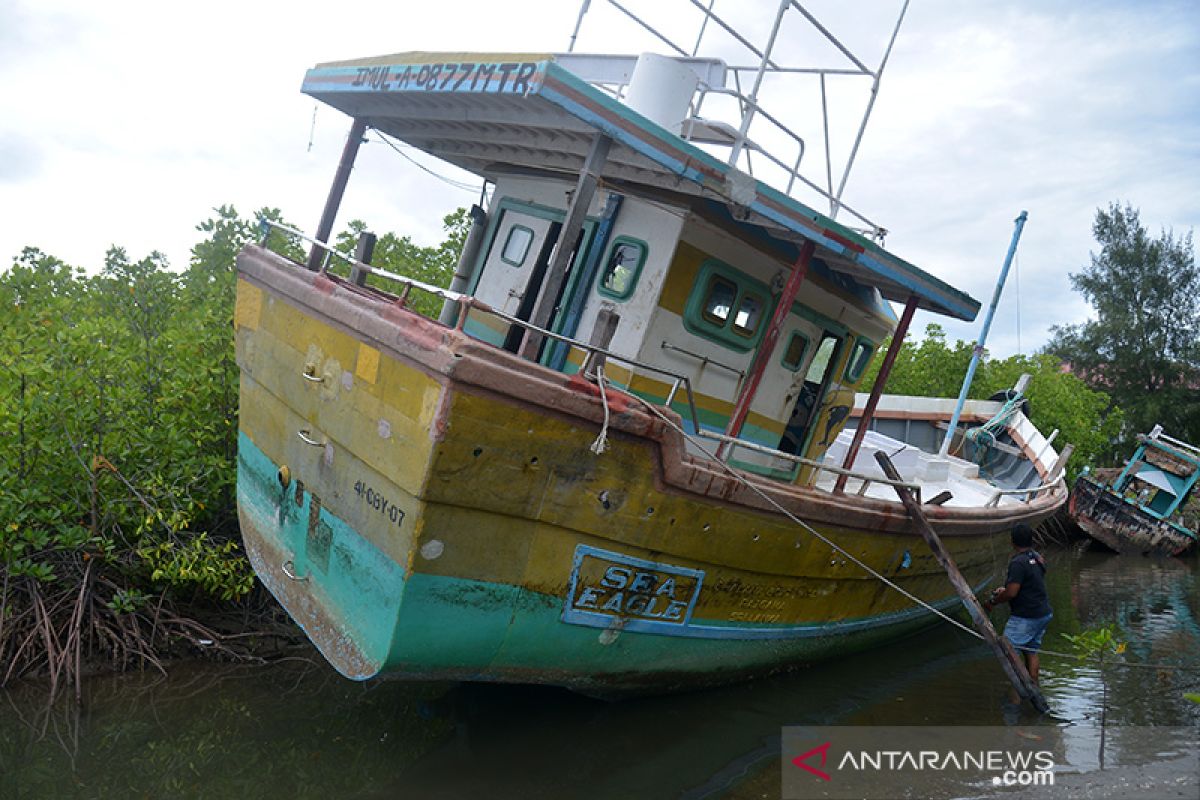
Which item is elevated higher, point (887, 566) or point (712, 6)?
point (712, 6)

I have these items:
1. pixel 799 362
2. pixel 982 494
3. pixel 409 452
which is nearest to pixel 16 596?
pixel 409 452

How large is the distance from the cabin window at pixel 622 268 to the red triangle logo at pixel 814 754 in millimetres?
3537

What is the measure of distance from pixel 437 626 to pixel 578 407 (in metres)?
1.50

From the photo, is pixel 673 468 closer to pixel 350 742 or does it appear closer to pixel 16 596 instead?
pixel 350 742

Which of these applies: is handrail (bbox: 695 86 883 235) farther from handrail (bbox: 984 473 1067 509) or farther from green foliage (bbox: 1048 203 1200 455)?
green foliage (bbox: 1048 203 1200 455)

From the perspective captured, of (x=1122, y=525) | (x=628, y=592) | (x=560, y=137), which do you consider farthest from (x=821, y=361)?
(x=1122, y=525)

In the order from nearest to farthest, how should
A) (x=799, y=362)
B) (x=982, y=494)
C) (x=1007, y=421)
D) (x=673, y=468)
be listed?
(x=673, y=468), (x=799, y=362), (x=982, y=494), (x=1007, y=421)

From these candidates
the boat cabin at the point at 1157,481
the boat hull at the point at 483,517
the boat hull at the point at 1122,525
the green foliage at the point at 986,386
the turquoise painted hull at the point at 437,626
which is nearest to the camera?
the boat hull at the point at 483,517

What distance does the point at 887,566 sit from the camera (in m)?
8.39

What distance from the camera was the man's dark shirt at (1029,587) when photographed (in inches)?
325

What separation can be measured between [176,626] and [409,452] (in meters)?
3.77

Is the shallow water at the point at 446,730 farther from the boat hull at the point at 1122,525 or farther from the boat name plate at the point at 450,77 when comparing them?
the boat hull at the point at 1122,525

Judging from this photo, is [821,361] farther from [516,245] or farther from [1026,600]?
[516,245]

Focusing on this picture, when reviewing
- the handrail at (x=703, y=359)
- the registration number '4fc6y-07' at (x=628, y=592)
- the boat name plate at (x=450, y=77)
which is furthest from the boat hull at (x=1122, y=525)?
the boat name plate at (x=450, y=77)
